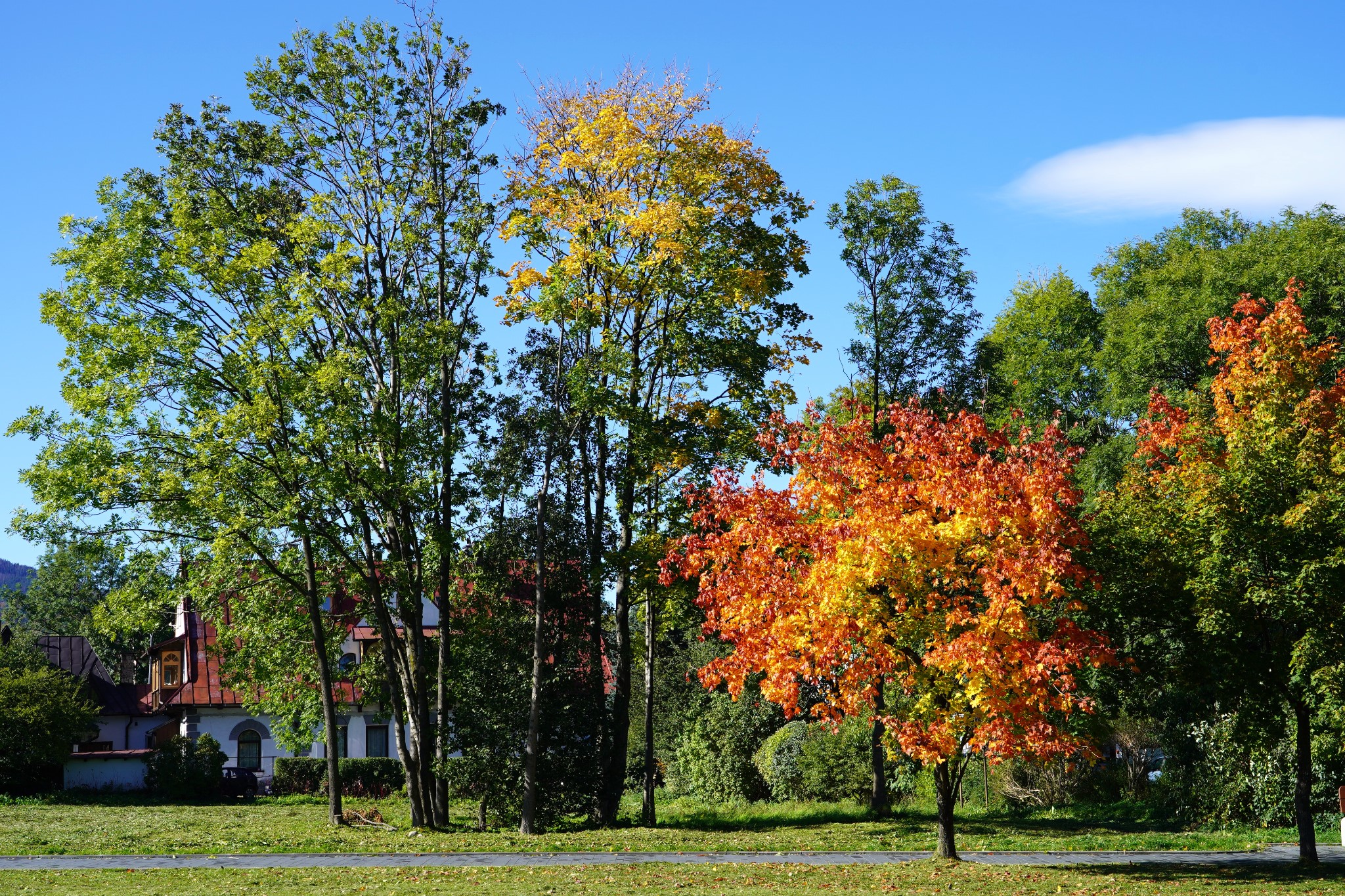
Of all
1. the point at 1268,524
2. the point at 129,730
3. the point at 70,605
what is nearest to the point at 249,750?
the point at 129,730

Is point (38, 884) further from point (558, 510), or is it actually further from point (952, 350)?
point (952, 350)

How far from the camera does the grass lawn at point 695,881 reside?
16234mm

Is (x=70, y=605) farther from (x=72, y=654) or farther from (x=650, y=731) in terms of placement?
(x=650, y=731)

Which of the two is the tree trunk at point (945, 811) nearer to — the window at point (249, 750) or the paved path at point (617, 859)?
the paved path at point (617, 859)

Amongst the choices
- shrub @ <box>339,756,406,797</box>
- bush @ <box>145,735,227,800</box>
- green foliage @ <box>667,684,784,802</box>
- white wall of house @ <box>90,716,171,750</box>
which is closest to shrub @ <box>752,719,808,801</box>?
green foliage @ <box>667,684,784,802</box>

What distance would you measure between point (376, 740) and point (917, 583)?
3473 cm

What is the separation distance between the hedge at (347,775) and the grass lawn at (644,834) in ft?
30.1

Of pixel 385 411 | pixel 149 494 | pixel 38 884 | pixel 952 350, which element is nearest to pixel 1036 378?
pixel 952 350

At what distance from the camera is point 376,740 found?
47844 mm

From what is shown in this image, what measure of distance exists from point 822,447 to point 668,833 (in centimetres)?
978

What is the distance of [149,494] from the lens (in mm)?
25062

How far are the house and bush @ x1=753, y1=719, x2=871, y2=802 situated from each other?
13.5m

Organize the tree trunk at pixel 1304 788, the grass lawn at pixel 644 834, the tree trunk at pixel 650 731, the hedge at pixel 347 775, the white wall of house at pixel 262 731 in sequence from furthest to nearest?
the white wall of house at pixel 262 731 → the hedge at pixel 347 775 → the tree trunk at pixel 650 731 → the grass lawn at pixel 644 834 → the tree trunk at pixel 1304 788

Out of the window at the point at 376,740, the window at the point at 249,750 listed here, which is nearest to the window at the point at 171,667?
the window at the point at 249,750
